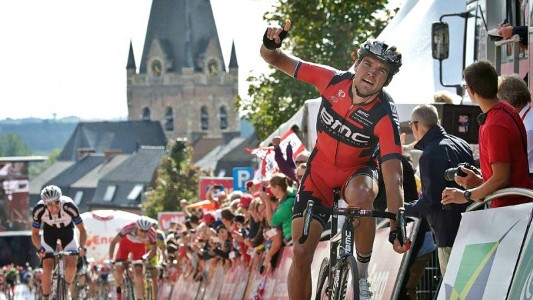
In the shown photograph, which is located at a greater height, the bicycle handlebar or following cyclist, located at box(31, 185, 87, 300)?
the bicycle handlebar

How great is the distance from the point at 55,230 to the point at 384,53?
38.2ft

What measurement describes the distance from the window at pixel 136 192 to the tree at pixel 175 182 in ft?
113

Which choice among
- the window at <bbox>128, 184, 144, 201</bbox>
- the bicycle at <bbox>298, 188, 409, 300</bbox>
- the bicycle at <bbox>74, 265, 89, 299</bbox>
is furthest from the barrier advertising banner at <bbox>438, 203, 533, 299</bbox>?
the window at <bbox>128, 184, 144, 201</bbox>

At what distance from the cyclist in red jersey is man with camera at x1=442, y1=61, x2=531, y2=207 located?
0.69 m

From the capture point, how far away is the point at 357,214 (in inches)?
377

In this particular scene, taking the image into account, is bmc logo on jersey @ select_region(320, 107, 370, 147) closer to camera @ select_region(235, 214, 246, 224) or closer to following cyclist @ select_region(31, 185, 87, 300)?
following cyclist @ select_region(31, 185, 87, 300)

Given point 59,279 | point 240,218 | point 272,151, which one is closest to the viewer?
point 59,279

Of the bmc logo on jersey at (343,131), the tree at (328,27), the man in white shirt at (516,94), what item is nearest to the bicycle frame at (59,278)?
the bmc logo on jersey at (343,131)

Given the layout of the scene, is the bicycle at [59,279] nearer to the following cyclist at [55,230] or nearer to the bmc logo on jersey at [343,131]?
the following cyclist at [55,230]

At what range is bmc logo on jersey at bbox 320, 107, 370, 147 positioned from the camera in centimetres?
1020

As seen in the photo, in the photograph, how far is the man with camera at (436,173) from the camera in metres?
10.7

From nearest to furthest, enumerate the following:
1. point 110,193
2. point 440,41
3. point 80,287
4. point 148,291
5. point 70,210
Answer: point 440,41, point 70,210, point 80,287, point 148,291, point 110,193

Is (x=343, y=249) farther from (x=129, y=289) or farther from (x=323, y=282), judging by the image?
(x=129, y=289)

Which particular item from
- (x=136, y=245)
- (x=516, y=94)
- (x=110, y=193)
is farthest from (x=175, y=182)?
(x=516, y=94)
